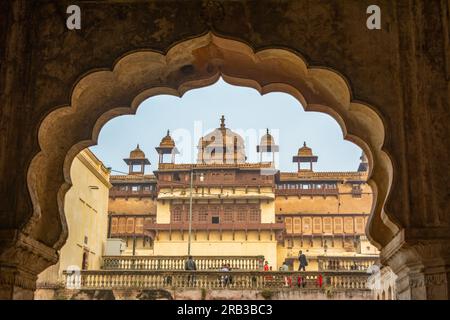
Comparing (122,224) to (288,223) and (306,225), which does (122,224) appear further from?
(306,225)

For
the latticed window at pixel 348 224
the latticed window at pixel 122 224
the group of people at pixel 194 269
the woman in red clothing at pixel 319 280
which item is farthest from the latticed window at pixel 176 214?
the woman in red clothing at pixel 319 280

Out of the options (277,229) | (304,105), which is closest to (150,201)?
(277,229)

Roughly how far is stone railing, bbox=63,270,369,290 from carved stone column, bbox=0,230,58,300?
19.6 m

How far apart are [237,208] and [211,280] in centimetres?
1955

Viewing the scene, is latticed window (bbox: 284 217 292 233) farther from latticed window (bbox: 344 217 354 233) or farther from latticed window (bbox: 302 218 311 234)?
latticed window (bbox: 344 217 354 233)

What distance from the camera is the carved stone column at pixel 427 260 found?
4324 mm

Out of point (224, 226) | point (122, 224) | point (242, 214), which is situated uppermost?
point (122, 224)

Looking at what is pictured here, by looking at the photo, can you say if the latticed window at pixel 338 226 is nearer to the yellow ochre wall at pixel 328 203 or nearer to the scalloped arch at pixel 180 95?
the yellow ochre wall at pixel 328 203

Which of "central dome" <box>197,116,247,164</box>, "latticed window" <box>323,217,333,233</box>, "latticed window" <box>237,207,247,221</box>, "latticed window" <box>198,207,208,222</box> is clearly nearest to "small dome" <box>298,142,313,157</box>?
"central dome" <box>197,116,247,164</box>

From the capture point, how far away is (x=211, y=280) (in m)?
24.5

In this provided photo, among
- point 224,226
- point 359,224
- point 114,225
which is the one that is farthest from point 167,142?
point 359,224

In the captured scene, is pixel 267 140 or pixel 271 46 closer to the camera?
pixel 271 46
